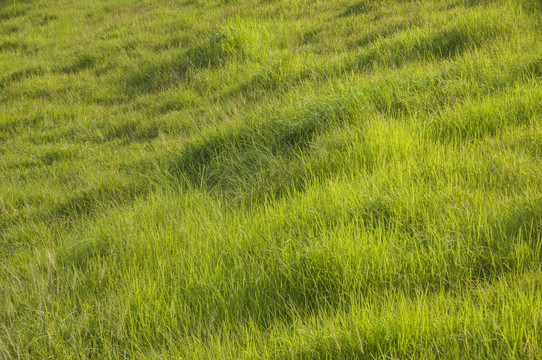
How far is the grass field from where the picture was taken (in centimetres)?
204

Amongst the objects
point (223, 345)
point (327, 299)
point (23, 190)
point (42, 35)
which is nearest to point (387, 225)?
point (327, 299)

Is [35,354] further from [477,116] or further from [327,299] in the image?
[477,116]

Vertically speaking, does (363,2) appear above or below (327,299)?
above

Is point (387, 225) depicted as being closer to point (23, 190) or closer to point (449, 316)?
point (449, 316)

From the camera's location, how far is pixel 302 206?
2.96 metres

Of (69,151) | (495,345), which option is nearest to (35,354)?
(495,345)

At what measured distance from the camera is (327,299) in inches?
91.0

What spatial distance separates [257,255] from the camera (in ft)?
8.77

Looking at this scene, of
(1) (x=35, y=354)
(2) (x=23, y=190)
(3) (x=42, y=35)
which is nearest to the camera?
(1) (x=35, y=354)

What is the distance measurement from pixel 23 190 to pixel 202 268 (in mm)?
3505

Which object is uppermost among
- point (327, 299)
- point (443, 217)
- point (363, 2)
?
point (363, 2)

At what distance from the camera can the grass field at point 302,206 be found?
204 centimetres

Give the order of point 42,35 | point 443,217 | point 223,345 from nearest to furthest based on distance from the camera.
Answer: point 223,345, point 443,217, point 42,35

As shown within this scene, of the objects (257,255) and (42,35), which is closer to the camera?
(257,255)
